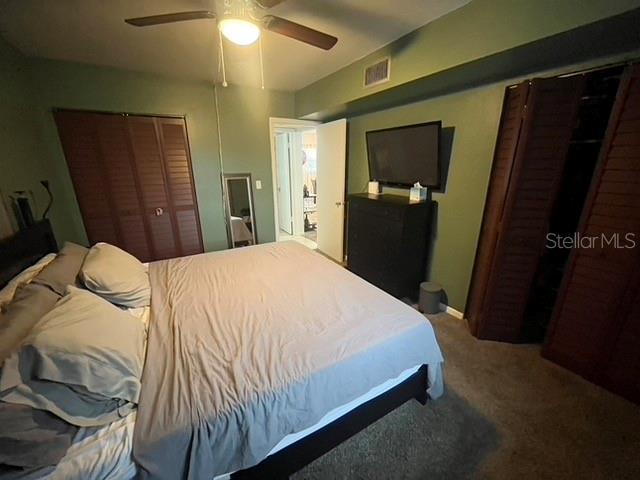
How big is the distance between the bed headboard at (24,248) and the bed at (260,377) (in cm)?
70

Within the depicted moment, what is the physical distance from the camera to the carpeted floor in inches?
48.5

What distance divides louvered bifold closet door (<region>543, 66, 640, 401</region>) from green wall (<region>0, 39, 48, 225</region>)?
3656 mm

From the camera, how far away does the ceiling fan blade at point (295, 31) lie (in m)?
1.41

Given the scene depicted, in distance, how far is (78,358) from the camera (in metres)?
0.88

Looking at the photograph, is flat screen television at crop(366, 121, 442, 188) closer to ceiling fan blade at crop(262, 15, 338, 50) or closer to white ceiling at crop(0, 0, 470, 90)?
white ceiling at crop(0, 0, 470, 90)

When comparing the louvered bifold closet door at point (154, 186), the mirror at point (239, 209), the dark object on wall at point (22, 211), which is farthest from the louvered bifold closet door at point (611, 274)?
the louvered bifold closet door at point (154, 186)

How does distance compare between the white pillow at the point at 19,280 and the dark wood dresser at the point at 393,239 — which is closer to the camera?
the white pillow at the point at 19,280

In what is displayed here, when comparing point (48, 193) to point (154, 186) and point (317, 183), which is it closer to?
point (154, 186)

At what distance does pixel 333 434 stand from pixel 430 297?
168cm

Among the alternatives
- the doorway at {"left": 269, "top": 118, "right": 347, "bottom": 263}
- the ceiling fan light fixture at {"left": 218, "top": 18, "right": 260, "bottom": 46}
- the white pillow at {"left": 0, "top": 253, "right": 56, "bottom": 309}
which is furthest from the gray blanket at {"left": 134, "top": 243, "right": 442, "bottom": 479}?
the doorway at {"left": 269, "top": 118, "right": 347, "bottom": 263}

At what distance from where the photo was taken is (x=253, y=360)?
1109mm

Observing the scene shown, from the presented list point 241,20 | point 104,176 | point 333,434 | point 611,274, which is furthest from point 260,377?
point 104,176

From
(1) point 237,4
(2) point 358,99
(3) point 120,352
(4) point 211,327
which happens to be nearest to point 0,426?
(3) point 120,352

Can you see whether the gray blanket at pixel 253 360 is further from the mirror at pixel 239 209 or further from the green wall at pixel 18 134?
the mirror at pixel 239 209
